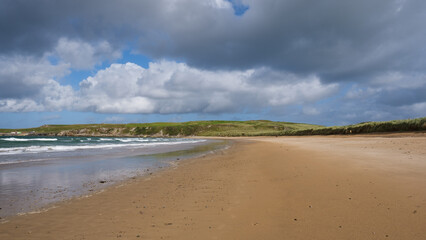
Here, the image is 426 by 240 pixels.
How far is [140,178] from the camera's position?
404 inches

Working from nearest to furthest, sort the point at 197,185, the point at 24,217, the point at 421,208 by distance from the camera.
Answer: the point at 421,208, the point at 24,217, the point at 197,185

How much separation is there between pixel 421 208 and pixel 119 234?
610cm

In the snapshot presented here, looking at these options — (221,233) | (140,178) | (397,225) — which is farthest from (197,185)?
(397,225)

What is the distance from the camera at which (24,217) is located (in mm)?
5547

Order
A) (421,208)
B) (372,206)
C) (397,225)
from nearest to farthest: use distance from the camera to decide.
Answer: (397,225) → (421,208) → (372,206)

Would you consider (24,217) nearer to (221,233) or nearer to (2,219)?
(2,219)

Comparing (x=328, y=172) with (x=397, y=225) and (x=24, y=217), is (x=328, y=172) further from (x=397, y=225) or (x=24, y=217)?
(x=24, y=217)

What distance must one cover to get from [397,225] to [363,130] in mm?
39966

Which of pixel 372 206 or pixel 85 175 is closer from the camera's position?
pixel 372 206

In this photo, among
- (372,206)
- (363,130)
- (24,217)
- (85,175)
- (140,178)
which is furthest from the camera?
(363,130)

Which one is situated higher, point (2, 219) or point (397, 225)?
point (397, 225)

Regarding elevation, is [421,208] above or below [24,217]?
above

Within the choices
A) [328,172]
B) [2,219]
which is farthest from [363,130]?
[2,219]

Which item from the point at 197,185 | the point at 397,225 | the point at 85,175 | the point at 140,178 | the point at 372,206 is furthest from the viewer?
the point at 85,175
